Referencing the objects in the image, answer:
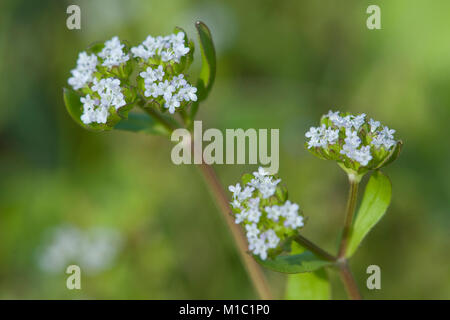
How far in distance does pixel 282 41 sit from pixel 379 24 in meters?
0.83

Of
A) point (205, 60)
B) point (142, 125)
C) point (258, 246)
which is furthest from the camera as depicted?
point (142, 125)

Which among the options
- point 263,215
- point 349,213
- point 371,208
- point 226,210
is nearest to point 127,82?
point 226,210

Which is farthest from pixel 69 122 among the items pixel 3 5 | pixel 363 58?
pixel 363 58

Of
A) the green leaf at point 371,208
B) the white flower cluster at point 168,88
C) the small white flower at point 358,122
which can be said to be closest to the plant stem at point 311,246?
the green leaf at point 371,208

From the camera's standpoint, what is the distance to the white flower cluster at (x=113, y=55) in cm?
223

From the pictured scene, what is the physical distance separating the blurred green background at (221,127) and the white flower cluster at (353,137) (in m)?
1.90

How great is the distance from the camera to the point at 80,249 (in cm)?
402

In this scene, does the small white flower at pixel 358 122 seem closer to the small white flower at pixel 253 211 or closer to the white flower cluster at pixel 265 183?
the white flower cluster at pixel 265 183

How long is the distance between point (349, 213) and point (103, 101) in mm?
1103

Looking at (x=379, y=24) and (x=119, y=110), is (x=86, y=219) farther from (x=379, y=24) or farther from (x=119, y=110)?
(x=379, y=24)

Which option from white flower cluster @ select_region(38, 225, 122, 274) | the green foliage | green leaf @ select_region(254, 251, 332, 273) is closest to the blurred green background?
A: white flower cluster @ select_region(38, 225, 122, 274)

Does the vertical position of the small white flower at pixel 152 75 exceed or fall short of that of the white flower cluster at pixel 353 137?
it exceeds it

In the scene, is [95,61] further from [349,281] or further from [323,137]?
[349,281]

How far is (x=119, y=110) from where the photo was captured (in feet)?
7.07
